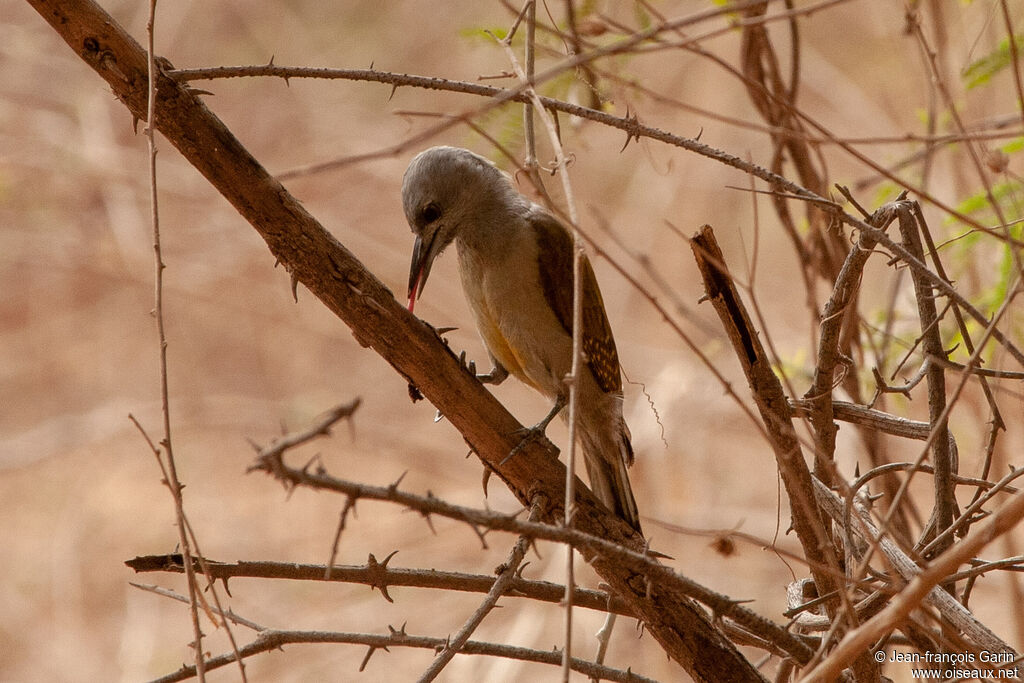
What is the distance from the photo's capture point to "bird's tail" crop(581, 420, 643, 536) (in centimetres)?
352

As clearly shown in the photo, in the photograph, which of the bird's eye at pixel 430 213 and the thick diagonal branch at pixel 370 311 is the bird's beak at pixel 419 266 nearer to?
the bird's eye at pixel 430 213

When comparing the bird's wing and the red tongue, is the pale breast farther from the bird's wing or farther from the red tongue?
the red tongue

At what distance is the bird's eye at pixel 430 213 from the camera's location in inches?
143

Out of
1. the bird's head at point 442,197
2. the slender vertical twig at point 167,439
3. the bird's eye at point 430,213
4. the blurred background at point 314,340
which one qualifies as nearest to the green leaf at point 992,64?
the blurred background at point 314,340

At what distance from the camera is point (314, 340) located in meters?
10.2

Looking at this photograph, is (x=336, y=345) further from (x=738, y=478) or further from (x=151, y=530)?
(x=738, y=478)

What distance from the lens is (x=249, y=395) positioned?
376 inches

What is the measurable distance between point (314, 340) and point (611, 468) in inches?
279

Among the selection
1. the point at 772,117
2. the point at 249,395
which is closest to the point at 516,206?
the point at 772,117

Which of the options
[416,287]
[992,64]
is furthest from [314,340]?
[992,64]

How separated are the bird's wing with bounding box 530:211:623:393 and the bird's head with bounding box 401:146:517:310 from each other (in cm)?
22

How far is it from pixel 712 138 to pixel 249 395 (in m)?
5.17

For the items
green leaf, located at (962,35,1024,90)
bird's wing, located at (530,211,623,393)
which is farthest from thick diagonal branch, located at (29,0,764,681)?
green leaf, located at (962,35,1024,90)

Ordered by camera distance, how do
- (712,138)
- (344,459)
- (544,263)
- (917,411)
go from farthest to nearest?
(712,138) < (344,459) < (917,411) < (544,263)
